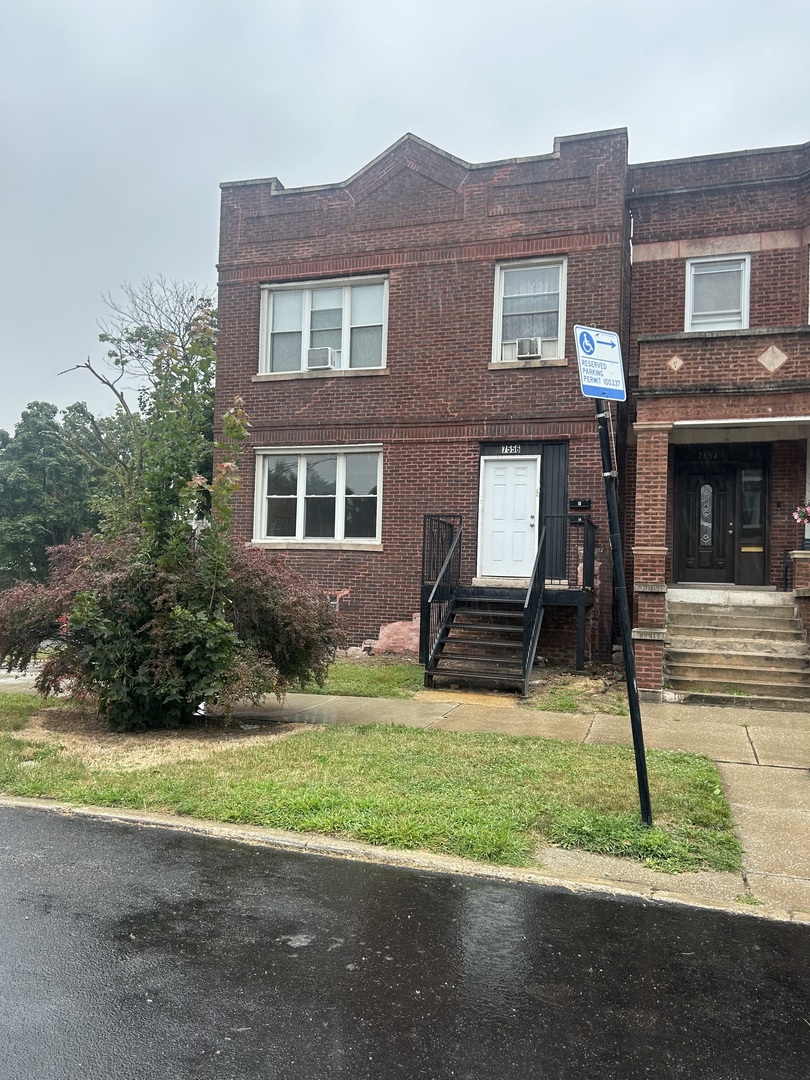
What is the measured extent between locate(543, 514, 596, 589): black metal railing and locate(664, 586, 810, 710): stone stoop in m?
1.33

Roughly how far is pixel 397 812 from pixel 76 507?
27962mm

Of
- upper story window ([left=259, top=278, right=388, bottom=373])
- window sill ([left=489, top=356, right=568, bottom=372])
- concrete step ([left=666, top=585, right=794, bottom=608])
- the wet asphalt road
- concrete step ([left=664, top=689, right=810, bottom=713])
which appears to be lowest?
the wet asphalt road

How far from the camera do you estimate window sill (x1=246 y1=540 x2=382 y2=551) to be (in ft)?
45.8

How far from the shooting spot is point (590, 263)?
1303 cm

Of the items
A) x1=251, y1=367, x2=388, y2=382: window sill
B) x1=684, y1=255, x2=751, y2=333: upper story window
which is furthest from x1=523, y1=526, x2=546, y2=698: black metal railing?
x1=684, y1=255, x2=751, y2=333: upper story window

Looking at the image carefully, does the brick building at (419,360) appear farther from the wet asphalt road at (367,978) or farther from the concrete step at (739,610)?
the wet asphalt road at (367,978)

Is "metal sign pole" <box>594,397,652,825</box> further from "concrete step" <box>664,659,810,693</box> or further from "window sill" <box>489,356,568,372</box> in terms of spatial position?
"window sill" <box>489,356,568,372</box>

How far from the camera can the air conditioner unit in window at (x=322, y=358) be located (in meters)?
14.4

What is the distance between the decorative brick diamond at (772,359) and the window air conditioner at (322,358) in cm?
721

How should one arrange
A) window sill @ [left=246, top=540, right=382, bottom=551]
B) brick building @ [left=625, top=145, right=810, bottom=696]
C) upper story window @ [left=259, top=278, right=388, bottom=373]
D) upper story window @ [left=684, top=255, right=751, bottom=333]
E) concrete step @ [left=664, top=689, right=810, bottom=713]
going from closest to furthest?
concrete step @ [left=664, top=689, right=810, bottom=713]
brick building @ [left=625, top=145, right=810, bottom=696]
upper story window @ [left=684, top=255, right=751, bottom=333]
window sill @ [left=246, top=540, right=382, bottom=551]
upper story window @ [left=259, top=278, right=388, bottom=373]

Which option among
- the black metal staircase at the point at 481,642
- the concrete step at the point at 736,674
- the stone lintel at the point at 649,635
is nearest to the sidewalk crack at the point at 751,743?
the concrete step at the point at 736,674

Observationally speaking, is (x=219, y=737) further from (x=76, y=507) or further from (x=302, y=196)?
(x=76, y=507)

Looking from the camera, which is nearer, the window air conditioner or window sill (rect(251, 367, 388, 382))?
window sill (rect(251, 367, 388, 382))

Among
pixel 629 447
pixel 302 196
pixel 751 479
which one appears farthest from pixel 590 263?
pixel 302 196
